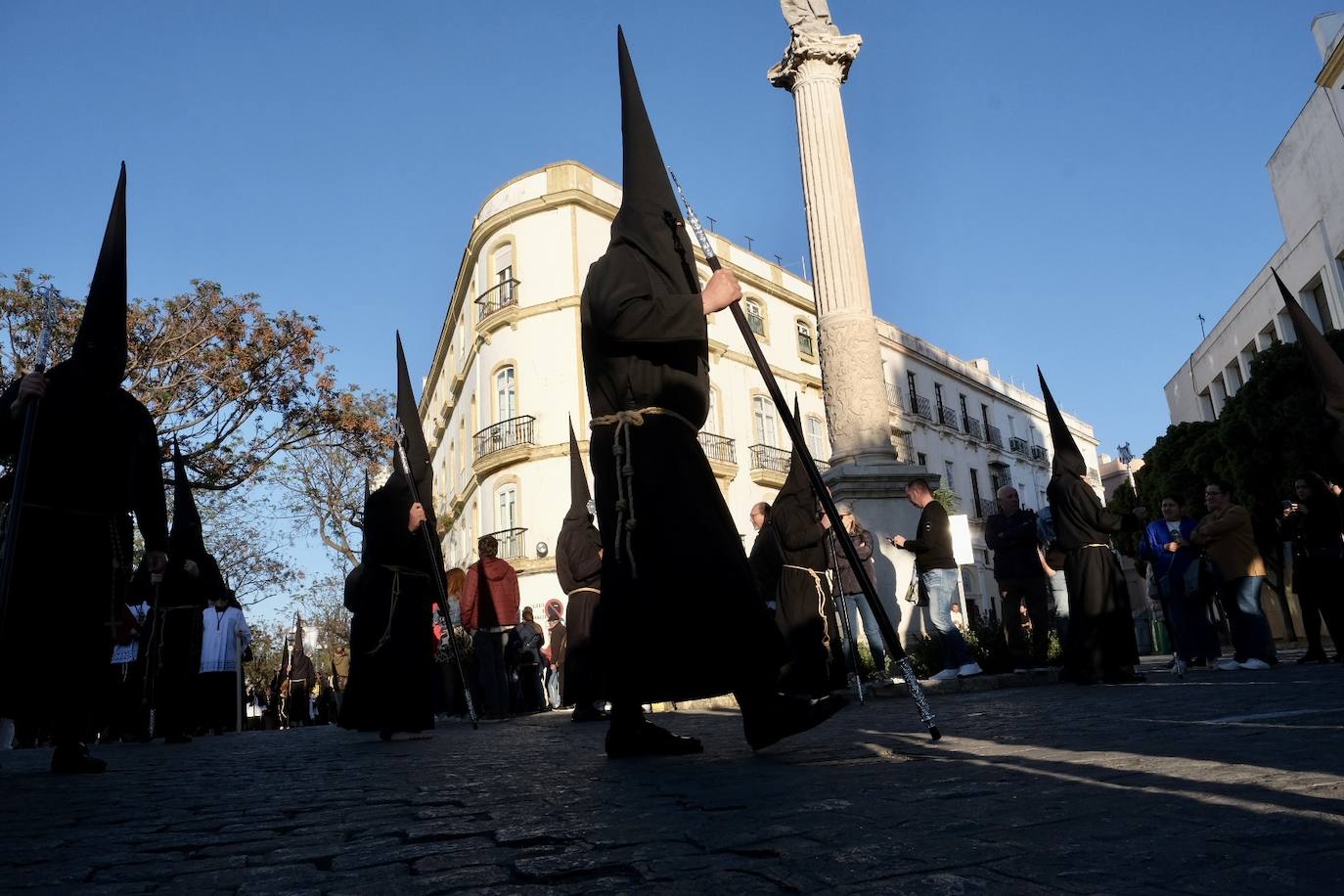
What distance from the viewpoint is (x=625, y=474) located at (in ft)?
14.0

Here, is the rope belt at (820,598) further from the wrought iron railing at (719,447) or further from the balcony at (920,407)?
the balcony at (920,407)

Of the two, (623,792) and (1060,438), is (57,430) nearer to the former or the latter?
(623,792)

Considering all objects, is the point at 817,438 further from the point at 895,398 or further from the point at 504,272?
the point at 504,272

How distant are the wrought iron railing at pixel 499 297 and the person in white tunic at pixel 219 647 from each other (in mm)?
19443

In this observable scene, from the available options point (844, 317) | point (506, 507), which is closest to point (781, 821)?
point (844, 317)

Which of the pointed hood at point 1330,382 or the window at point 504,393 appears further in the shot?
the window at point 504,393

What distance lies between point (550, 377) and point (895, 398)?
57.2 feet

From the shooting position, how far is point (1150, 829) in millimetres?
1872

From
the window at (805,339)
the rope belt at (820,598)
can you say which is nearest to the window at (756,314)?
the window at (805,339)

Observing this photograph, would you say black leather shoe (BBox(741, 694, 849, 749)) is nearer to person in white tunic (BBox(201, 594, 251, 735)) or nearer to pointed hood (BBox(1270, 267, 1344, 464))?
pointed hood (BBox(1270, 267, 1344, 464))

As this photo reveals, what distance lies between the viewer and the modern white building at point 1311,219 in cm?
2489

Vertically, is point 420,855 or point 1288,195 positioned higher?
point 1288,195

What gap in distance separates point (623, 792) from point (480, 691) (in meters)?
11.9

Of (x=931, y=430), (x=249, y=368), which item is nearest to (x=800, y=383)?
(x=931, y=430)
